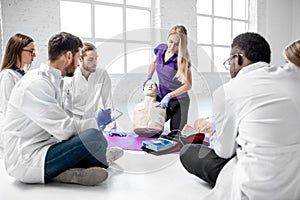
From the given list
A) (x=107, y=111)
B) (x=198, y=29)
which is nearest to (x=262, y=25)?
(x=198, y=29)

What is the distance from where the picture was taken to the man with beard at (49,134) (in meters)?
1.38

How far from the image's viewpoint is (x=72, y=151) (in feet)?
4.71

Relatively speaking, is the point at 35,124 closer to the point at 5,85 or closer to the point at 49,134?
the point at 49,134

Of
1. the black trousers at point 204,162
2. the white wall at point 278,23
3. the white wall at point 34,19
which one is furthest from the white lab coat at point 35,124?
the white wall at point 278,23

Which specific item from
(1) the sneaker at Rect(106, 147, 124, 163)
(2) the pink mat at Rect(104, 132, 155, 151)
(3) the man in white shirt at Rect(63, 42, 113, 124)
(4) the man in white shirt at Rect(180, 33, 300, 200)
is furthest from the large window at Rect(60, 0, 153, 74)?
(4) the man in white shirt at Rect(180, 33, 300, 200)

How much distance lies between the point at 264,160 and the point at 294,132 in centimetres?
14

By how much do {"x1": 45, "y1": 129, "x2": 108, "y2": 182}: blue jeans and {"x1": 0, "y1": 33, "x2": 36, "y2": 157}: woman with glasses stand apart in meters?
0.78

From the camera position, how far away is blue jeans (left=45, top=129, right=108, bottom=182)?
4.68 ft

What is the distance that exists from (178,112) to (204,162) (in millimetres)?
778

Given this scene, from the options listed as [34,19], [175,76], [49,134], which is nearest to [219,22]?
[34,19]

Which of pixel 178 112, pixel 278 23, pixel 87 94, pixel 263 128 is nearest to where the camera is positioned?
pixel 263 128

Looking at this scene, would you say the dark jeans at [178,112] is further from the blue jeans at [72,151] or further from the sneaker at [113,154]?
the blue jeans at [72,151]

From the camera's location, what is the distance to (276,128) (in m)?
1.07

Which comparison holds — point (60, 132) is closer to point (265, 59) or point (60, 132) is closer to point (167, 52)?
point (265, 59)
